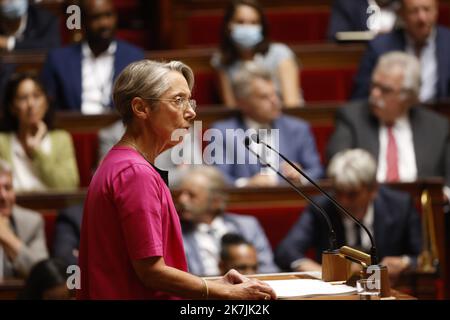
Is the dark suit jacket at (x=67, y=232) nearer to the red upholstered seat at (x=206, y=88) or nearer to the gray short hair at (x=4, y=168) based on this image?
the gray short hair at (x=4, y=168)

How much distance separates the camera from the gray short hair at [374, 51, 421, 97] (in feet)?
9.00

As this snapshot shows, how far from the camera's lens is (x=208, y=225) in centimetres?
233

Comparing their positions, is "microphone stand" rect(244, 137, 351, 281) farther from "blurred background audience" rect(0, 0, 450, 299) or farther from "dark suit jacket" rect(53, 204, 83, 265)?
"dark suit jacket" rect(53, 204, 83, 265)

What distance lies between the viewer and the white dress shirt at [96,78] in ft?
9.37

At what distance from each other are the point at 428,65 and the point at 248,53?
524mm

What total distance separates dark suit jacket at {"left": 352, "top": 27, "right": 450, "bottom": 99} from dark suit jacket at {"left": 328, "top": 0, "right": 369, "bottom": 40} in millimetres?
242

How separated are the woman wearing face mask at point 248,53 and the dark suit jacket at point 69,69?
0.88 ft

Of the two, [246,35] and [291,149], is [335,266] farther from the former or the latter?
[246,35]

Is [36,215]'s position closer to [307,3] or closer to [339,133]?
[339,133]

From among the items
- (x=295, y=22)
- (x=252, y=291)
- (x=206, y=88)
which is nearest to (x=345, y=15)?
(x=295, y=22)

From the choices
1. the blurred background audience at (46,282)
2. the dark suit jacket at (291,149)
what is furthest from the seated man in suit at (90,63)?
the blurred background audience at (46,282)

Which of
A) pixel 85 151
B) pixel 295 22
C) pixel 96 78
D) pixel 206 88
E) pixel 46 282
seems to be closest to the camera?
pixel 46 282

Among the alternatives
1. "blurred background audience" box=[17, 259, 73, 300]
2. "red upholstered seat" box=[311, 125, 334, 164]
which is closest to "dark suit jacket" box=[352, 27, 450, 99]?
"red upholstered seat" box=[311, 125, 334, 164]

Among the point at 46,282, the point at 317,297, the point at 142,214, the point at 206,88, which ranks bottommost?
the point at 46,282
